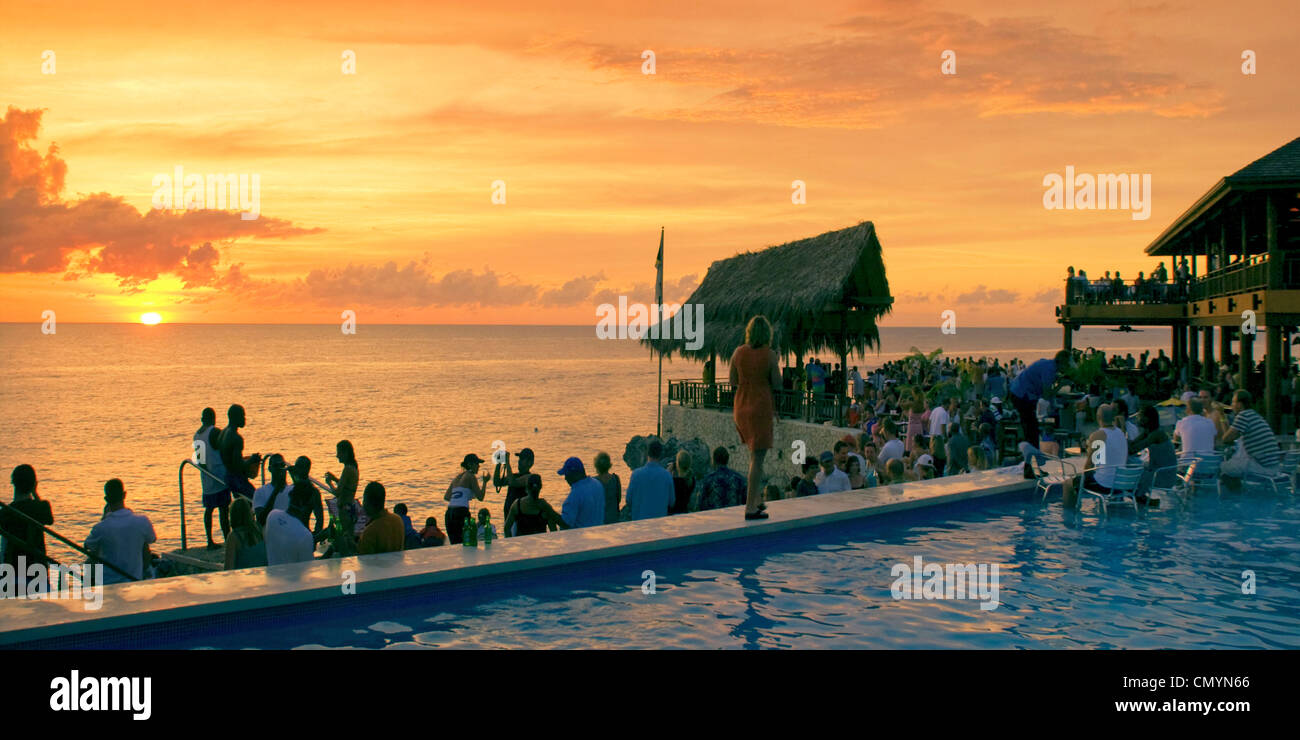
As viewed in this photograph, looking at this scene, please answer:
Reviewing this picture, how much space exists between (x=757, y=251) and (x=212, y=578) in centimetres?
2871

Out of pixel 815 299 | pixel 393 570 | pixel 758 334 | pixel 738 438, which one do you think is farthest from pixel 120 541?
pixel 815 299

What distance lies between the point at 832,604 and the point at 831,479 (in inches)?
157

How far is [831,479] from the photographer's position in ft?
33.2

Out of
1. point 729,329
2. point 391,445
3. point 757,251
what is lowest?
point 391,445

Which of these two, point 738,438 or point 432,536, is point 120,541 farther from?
point 738,438

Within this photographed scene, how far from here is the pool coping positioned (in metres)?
4.96

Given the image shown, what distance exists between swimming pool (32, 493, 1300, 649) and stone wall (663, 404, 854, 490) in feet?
35.1

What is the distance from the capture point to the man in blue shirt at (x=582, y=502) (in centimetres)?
843

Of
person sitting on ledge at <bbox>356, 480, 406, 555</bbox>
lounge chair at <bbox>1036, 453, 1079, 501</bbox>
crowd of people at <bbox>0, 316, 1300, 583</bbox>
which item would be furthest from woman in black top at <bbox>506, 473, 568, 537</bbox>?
lounge chair at <bbox>1036, 453, 1079, 501</bbox>

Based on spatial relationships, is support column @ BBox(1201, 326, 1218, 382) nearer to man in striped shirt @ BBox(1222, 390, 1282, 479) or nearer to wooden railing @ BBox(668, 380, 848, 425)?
wooden railing @ BBox(668, 380, 848, 425)
